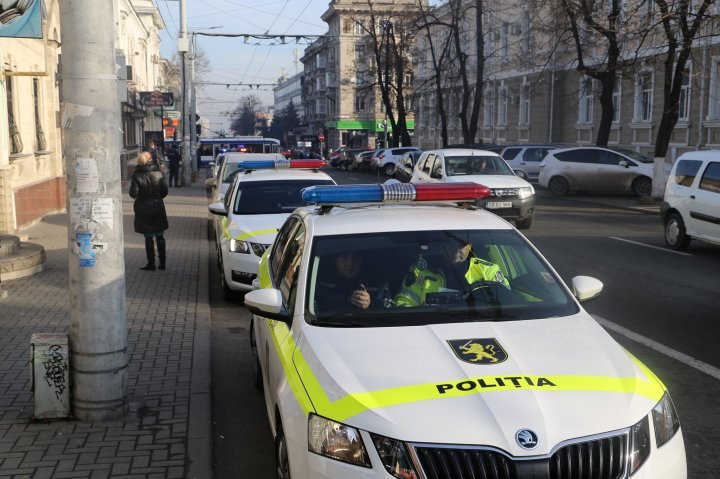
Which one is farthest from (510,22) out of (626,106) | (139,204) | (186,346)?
(186,346)

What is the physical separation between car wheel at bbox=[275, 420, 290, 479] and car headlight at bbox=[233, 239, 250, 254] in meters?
5.60

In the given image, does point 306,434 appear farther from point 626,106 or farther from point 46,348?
point 626,106

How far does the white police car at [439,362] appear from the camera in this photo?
3.28 metres

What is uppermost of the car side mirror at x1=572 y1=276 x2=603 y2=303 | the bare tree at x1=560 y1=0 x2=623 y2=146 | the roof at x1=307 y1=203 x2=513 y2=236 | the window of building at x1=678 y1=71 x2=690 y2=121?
the bare tree at x1=560 y1=0 x2=623 y2=146

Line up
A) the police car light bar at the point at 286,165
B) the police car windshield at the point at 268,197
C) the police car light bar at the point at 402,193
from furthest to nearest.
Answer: the police car light bar at the point at 286,165 → the police car windshield at the point at 268,197 → the police car light bar at the point at 402,193

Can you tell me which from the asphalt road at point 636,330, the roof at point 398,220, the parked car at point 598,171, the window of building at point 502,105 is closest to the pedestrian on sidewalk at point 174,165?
the parked car at point 598,171

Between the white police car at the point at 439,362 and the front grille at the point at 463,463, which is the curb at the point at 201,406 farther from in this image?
the front grille at the point at 463,463

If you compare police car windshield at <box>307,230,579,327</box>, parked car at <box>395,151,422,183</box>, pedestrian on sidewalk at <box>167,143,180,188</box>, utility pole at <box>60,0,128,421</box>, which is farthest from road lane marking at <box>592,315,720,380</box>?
pedestrian on sidewalk at <box>167,143,180,188</box>

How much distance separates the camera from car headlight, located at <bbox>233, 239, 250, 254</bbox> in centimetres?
A: 977

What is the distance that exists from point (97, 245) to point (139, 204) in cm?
641

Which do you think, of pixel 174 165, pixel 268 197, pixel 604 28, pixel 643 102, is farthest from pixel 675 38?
pixel 174 165

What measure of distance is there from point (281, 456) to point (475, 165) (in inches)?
602

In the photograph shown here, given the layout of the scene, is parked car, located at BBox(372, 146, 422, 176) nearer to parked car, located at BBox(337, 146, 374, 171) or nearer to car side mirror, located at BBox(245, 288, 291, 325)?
parked car, located at BBox(337, 146, 374, 171)

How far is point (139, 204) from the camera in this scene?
11.6m
